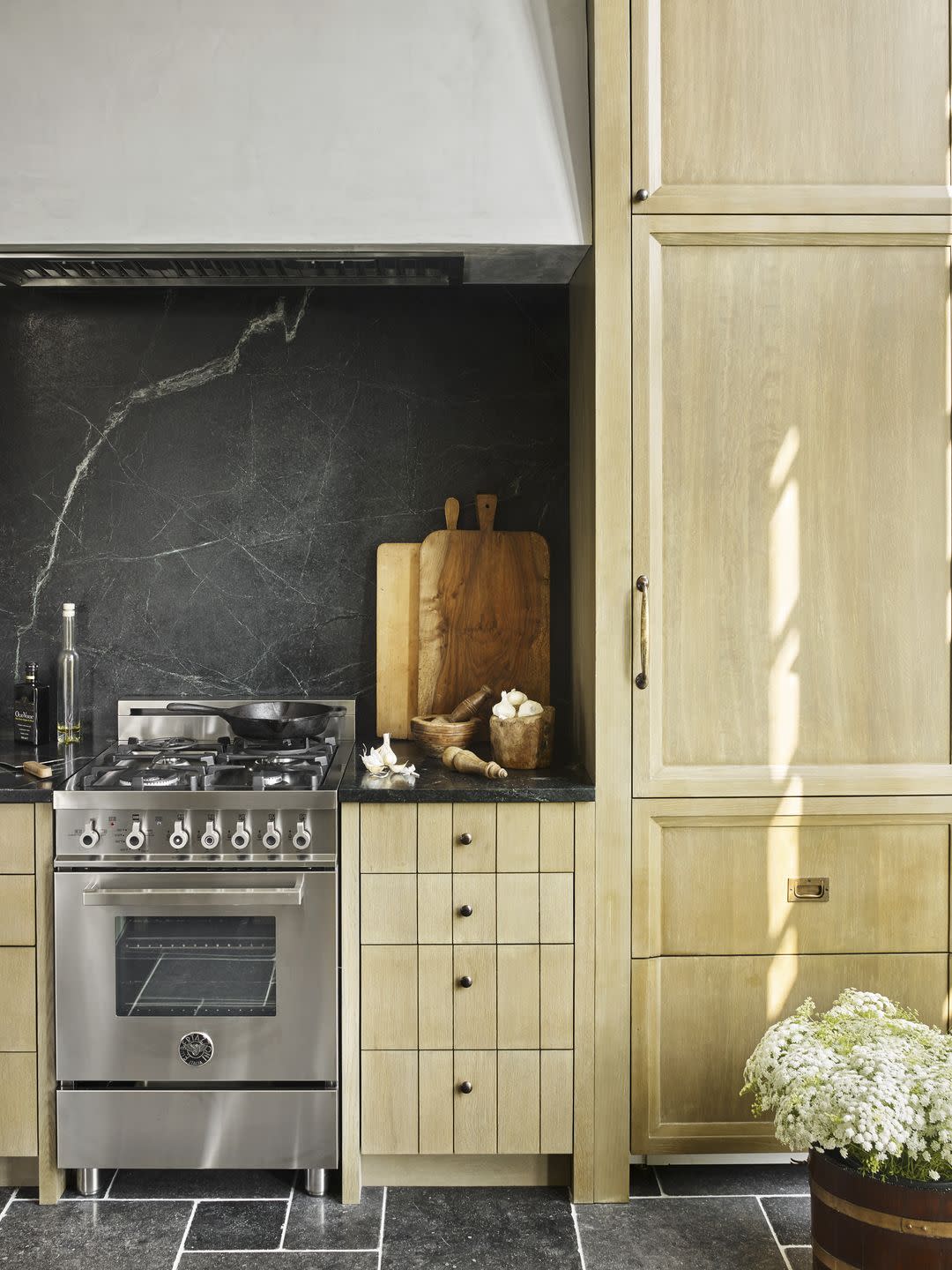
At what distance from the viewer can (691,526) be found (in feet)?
7.13

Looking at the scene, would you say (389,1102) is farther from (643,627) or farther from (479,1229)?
(643,627)

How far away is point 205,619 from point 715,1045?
168 centimetres

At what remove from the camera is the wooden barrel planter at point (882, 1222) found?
5.72ft

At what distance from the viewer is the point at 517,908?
85.9 inches

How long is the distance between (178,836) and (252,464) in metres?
1.09

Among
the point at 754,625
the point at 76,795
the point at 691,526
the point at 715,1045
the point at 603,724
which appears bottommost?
the point at 715,1045

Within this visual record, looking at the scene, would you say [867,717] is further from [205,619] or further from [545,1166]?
[205,619]

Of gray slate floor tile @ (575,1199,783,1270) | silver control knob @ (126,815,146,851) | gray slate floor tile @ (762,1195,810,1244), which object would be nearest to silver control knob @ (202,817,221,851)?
silver control knob @ (126,815,146,851)

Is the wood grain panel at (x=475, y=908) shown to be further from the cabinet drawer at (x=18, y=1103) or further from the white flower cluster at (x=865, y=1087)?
the cabinet drawer at (x=18, y=1103)

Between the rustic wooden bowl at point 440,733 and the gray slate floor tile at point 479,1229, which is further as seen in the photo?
the rustic wooden bowl at point 440,733

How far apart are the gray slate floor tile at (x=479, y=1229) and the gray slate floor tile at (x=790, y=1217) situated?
44 cm

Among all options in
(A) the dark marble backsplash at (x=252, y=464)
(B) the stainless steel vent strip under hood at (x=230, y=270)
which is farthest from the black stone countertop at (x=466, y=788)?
(B) the stainless steel vent strip under hood at (x=230, y=270)

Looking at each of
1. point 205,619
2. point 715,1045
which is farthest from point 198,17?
point 715,1045

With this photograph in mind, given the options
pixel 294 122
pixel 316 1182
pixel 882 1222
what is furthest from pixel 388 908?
pixel 294 122
